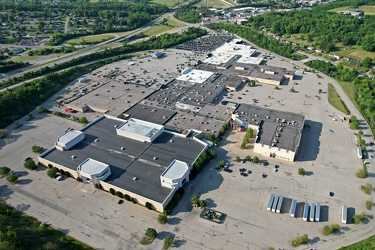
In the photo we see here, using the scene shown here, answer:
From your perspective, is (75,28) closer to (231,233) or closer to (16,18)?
(16,18)

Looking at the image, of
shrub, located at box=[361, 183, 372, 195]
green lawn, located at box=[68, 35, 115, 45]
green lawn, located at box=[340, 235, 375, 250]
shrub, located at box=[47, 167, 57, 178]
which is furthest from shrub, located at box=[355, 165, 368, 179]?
green lawn, located at box=[68, 35, 115, 45]

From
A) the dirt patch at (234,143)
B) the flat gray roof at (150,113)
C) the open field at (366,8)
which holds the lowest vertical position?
the dirt patch at (234,143)

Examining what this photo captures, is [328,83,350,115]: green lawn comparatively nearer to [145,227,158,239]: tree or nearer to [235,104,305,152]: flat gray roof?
[235,104,305,152]: flat gray roof

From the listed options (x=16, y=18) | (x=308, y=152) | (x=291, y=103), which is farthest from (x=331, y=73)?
(x=16, y=18)

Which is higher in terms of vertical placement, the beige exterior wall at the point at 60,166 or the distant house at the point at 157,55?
the distant house at the point at 157,55

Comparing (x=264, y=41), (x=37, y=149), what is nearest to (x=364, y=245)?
(x=37, y=149)

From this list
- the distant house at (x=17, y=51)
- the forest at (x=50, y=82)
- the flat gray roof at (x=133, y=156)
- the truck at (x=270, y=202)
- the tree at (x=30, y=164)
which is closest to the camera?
the truck at (x=270, y=202)

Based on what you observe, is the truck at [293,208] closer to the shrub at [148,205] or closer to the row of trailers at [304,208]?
the row of trailers at [304,208]

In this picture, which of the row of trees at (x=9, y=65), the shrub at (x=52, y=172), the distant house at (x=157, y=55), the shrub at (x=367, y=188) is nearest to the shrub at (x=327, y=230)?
the shrub at (x=367, y=188)
